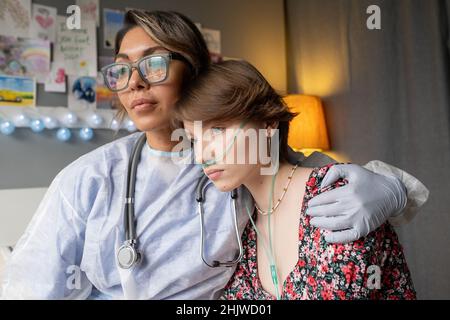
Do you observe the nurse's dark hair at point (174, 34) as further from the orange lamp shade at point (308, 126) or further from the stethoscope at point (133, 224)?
the orange lamp shade at point (308, 126)

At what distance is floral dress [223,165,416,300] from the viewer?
67cm

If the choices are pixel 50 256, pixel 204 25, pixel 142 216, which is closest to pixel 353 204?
pixel 142 216

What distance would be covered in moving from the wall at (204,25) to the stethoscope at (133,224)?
3.23 ft

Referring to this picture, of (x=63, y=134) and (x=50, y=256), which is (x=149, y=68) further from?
(x=63, y=134)

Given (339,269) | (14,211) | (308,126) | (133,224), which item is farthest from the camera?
(308,126)

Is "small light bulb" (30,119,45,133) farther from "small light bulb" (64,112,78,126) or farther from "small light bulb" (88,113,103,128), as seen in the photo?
"small light bulb" (88,113,103,128)

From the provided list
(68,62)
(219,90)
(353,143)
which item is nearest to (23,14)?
(68,62)

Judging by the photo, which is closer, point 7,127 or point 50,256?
point 50,256

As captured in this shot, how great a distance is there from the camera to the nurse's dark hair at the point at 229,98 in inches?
29.5

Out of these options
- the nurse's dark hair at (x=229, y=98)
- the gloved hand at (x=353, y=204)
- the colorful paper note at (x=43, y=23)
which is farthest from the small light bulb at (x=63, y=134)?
the gloved hand at (x=353, y=204)

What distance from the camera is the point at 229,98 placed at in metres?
0.75

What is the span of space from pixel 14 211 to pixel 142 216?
1015 millimetres
